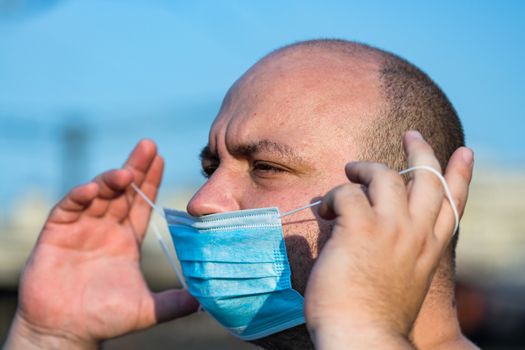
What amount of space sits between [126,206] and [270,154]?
59.1 inches

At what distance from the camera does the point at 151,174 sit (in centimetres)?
446

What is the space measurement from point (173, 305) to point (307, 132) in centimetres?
141

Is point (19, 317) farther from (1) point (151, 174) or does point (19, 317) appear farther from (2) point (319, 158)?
(2) point (319, 158)

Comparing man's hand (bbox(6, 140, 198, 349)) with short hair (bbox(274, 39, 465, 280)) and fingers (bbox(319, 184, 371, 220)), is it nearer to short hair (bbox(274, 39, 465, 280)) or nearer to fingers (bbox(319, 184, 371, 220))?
short hair (bbox(274, 39, 465, 280))

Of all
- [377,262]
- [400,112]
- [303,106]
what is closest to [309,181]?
[303,106]

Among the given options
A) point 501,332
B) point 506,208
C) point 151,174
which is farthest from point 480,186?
point 151,174

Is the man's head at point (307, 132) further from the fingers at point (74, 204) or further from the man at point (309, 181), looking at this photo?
the fingers at point (74, 204)

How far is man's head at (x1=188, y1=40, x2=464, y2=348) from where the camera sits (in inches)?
123

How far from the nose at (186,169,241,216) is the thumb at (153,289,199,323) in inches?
36.7

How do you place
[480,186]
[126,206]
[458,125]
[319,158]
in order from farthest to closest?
[480,186]
[126,206]
[458,125]
[319,158]

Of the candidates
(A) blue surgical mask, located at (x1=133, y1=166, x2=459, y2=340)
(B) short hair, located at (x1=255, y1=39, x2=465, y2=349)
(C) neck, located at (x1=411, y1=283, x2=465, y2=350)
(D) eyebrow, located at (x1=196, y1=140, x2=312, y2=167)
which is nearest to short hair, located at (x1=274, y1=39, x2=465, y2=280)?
(B) short hair, located at (x1=255, y1=39, x2=465, y2=349)

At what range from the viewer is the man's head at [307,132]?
10.3 ft

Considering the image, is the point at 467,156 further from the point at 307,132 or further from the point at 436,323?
the point at 436,323

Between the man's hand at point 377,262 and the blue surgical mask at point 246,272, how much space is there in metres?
0.65
